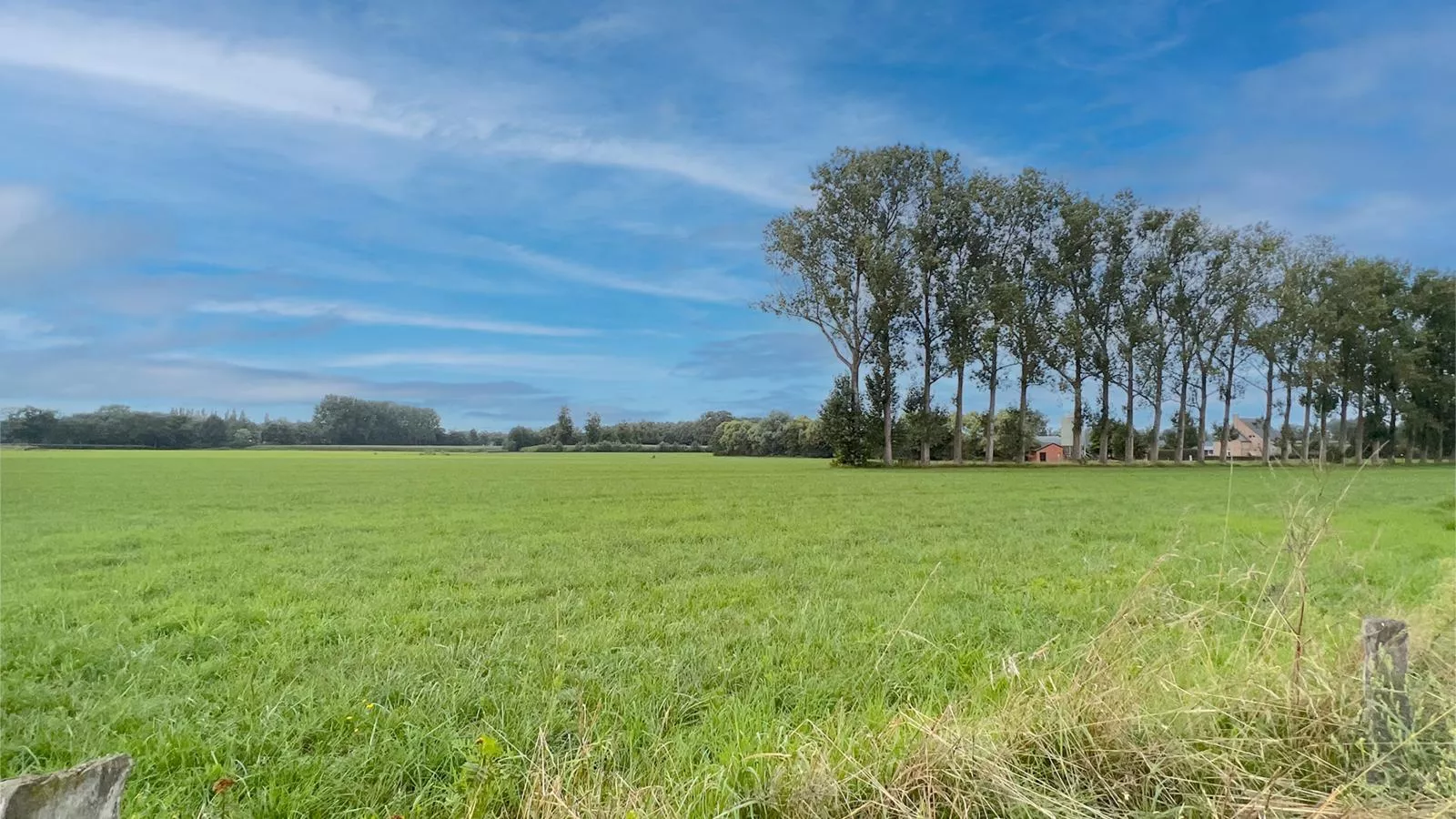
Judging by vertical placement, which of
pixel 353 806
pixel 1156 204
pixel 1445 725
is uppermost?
A: pixel 1156 204

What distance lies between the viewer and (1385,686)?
2.75 meters

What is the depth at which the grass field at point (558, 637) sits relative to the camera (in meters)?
2.82

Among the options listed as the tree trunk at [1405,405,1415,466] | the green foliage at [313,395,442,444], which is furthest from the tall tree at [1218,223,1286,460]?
the green foliage at [313,395,442,444]

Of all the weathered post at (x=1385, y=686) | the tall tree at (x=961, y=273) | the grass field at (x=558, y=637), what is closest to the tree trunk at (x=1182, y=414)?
the tall tree at (x=961, y=273)

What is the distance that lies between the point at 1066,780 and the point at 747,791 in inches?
48.4

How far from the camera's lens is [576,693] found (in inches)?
141

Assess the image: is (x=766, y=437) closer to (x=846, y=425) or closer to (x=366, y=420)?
(x=846, y=425)

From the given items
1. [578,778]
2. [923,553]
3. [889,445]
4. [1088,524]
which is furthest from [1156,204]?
[578,778]

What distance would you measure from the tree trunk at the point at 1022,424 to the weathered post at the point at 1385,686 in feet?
122

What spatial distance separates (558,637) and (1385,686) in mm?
4172

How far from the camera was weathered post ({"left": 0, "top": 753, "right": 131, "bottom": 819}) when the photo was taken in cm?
93

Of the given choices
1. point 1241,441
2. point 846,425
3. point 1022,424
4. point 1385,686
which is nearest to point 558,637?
point 1385,686

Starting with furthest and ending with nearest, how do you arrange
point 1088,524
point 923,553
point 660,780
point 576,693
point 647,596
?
point 1088,524 < point 923,553 < point 647,596 < point 576,693 < point 660,780

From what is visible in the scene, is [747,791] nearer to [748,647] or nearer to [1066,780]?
[1066,780]
